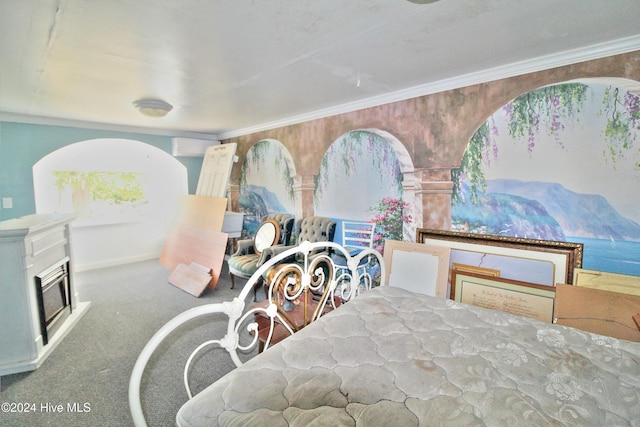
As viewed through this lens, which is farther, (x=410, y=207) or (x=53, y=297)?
(x=410, y=207)

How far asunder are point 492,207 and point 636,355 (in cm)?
145

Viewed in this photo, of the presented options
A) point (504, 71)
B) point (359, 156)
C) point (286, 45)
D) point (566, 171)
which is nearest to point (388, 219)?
point (359, 156)

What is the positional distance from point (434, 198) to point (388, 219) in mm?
557

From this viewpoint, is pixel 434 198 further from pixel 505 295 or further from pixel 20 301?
pixel 20 301

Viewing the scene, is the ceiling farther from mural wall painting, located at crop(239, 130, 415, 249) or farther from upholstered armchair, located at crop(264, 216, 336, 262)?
upholstered armchair, located at crop(264, 216, 336, 262)

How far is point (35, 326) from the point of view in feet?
7.89

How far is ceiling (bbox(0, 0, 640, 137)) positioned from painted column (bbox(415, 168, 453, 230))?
0.81 meters

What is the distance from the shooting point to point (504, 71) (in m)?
2.37

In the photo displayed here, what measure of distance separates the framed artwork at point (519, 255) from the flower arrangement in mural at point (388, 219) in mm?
445

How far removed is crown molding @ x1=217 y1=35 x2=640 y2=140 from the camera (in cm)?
194

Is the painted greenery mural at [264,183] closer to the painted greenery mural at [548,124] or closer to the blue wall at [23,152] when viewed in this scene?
the painted greenery mural at [548,124]

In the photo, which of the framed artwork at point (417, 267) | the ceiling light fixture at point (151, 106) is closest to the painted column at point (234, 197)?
the ceiling light fixture at point (151, 106)

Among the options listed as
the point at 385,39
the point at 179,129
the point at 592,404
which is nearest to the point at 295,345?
the point at 592,404

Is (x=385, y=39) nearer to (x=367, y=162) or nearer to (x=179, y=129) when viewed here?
(x=367, y=162)
